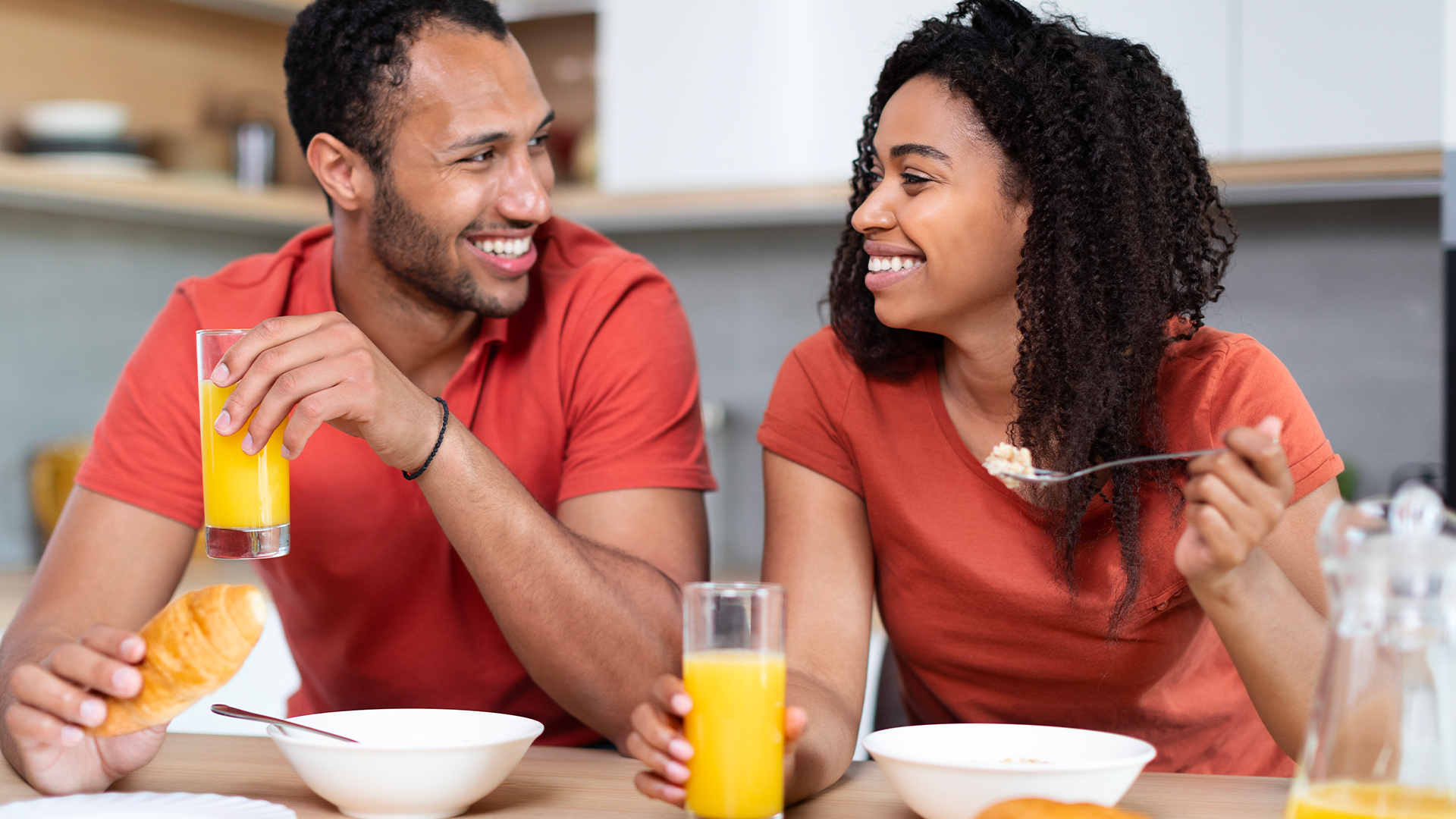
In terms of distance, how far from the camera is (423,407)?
3.52 ft

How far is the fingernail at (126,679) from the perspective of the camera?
0.91 m

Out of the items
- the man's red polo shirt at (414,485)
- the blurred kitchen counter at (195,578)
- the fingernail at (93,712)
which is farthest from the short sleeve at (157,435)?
the blurred kitchen counter at (195,578)

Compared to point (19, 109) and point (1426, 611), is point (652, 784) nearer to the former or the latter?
point (1426, 611)

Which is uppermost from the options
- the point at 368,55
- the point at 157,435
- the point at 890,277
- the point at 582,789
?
the point at 368,55

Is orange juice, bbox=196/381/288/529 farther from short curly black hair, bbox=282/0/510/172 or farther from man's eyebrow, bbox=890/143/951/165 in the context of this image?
man's eyebrow, bbox=890/143/951/165

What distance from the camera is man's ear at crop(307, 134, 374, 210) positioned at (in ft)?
4.98

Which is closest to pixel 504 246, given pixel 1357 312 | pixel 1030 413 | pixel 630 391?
pixel 630 391

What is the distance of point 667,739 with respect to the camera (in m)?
0.86

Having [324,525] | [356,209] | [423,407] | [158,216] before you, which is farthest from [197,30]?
[423,407]

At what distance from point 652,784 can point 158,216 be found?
2.42 metres

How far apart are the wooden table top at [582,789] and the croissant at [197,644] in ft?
0.37

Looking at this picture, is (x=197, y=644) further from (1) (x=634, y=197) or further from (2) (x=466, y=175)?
(1) (x=634, y=197)

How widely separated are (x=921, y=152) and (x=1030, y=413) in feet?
0.91

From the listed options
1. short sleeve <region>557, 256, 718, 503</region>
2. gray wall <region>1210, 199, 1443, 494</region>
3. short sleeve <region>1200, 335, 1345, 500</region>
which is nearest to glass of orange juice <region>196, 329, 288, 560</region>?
short sleeve <region>557, 256, 718, 503</region>
